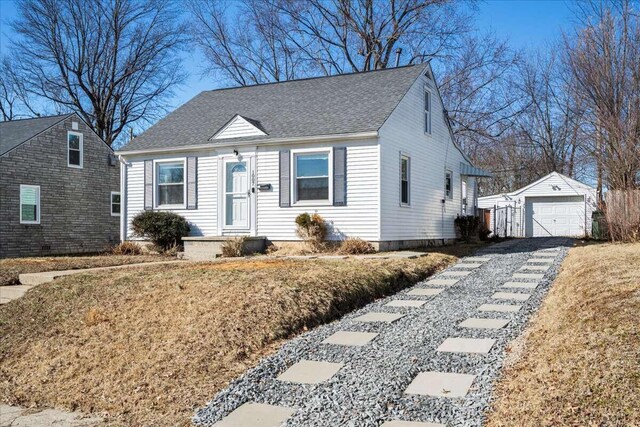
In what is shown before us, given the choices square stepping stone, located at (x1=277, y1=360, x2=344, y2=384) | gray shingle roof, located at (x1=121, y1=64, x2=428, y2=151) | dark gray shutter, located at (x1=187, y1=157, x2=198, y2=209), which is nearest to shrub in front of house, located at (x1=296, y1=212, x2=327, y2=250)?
gray shingle roof, located at (x1=121, y1=64, x2=428, y2=151)

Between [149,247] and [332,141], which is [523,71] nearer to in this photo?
[332,141]

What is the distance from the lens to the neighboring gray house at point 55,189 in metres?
18.3

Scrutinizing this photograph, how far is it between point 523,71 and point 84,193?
849 inches

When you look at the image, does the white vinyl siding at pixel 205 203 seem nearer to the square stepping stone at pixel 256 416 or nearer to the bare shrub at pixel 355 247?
the bare shrub at pixel 355 247

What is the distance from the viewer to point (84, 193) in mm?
20703

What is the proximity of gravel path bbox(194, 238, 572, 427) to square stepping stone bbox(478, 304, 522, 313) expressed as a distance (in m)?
0.10

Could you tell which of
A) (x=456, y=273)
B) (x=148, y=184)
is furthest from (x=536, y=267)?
(x=148, y=184)

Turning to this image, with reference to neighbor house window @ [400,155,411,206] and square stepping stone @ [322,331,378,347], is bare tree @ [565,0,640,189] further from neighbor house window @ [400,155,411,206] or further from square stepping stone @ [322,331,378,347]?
square stepping stone @ [322,331,378,347]

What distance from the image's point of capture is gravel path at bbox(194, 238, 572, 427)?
147 inches

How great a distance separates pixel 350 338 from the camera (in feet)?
17.8

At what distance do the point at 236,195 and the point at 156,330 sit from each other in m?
8.76

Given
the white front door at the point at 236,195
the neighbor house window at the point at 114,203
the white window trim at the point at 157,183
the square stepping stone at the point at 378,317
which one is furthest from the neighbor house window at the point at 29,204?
the square stepping stone at the point at 378,317

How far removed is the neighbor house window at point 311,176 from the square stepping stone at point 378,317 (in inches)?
272

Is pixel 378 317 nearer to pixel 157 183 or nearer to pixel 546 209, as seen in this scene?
pixel 157 183
